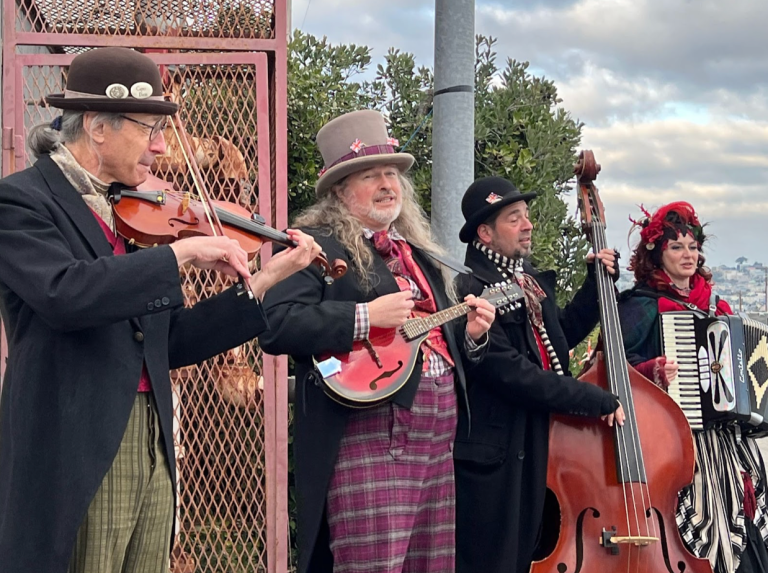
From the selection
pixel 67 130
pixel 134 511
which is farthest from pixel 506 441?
pixel 67 130

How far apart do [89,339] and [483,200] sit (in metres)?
2.08

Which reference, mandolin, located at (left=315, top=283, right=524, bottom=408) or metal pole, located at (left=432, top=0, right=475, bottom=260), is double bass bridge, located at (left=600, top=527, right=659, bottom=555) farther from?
metal pole, located at (left=432, top=0, right=475, bottom=260)

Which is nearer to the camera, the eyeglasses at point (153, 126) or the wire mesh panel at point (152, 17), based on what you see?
the eyeglasses at point (153, 126)

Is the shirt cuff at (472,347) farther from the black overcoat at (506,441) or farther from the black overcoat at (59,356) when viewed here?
the black overcoat at (59,356)

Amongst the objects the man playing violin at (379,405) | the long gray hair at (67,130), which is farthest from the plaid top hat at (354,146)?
the long gray hair at (67,130)

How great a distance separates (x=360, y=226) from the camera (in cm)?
326

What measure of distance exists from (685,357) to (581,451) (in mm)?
654

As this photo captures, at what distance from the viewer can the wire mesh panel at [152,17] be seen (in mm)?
3721

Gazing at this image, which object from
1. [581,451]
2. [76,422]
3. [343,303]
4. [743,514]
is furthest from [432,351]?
[743,514]

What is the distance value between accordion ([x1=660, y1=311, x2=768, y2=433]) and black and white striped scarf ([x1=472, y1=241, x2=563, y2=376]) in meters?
0.51

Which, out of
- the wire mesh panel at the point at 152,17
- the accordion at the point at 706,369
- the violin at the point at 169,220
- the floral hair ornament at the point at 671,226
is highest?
the wire mesh panel at the point at 152,17

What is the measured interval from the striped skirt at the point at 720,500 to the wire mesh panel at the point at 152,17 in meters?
2.60

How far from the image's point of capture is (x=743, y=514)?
3943 millimetres

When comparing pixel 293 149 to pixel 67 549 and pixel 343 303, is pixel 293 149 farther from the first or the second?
pixel 67 549
